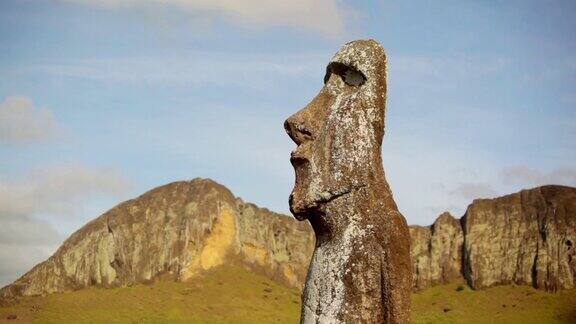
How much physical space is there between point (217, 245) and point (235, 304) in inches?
697

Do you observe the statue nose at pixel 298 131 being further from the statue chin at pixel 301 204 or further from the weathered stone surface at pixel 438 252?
the weathered stone surface at pixel 438 252

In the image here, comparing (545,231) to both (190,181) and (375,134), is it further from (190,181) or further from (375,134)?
(375,134)

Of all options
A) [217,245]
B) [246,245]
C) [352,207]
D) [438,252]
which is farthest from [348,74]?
[438,252]

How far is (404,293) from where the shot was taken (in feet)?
34.5

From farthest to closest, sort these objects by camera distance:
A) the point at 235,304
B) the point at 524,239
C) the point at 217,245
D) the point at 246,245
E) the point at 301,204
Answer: the point at 246,245 < the point at 524,239 < the point at 217,245 < the point at 235,304 < the point at 301,204

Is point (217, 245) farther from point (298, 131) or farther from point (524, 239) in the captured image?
point (298, 131)

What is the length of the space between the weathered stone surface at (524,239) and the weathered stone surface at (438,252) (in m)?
2.13

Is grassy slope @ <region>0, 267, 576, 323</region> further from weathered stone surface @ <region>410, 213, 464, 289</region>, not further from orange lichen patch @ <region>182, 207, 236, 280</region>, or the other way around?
weathered stone surface @ <region>410, 213, 464, 289</region>

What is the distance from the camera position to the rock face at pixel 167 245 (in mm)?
106125

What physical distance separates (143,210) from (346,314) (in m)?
106

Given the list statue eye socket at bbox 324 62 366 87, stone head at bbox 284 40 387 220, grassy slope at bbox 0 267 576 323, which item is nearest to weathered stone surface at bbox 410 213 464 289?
grassy slope at bbox 0 267 576 323

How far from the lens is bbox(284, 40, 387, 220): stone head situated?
10.8 metres

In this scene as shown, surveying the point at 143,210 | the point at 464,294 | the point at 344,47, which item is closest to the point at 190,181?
the point at 143,210

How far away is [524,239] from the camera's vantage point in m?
110
